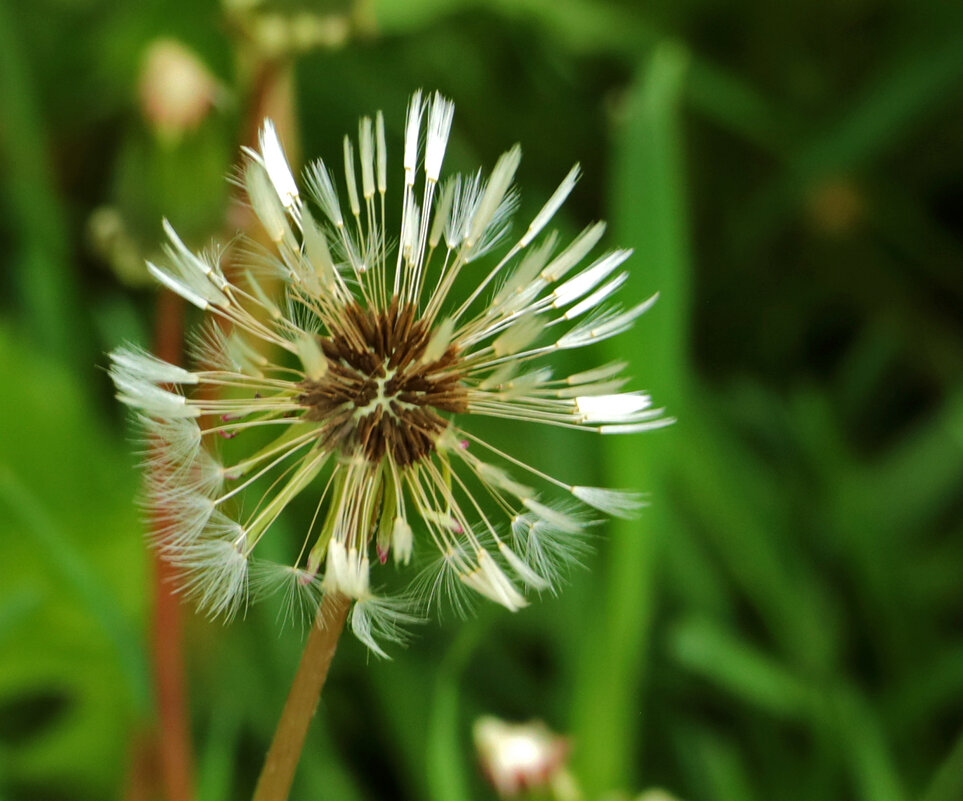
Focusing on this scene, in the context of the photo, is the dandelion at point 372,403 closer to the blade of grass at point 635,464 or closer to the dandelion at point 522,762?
the dandelion at point 522,762

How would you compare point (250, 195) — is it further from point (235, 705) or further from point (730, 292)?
point (730, 292)

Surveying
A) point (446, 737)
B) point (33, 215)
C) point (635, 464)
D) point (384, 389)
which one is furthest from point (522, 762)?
point (33, 215)

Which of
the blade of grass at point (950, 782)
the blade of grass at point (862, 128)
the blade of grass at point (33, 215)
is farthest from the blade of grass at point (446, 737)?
the blade of grass at point (862, 128)

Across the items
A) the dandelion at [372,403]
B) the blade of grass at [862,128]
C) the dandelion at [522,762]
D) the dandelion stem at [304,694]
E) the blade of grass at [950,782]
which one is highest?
the blade of grass at [862,128]

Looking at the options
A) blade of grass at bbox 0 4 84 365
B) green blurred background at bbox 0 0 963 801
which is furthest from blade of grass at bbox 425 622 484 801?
blade of grass at bbox 0 4 84 365

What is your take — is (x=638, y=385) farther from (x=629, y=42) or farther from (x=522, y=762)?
(x=629, y=42)

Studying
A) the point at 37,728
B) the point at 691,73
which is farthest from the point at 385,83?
the point at 37,728

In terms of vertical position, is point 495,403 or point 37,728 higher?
point 495,403
